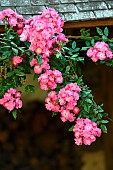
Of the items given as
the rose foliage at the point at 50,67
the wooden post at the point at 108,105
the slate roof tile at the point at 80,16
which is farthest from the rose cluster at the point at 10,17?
the wooden post at the point at 108,105

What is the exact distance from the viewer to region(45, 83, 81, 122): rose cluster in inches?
113

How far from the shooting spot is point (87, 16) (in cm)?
348

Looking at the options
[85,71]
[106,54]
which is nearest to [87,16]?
[106,54]

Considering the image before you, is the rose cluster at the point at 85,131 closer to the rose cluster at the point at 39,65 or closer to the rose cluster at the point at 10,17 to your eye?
the rose cluster at the point at 39,65

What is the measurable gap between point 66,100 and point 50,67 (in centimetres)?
32

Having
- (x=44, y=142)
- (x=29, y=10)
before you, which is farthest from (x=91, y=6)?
(x=44, y=142)

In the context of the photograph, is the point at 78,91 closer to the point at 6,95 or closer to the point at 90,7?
the point at 6,95

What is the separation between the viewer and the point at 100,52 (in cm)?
304

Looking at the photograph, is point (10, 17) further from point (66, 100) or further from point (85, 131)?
point (85, 131)

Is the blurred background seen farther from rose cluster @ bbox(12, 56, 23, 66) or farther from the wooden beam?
rose cluster @ bbox(12, 56, 23, 66)

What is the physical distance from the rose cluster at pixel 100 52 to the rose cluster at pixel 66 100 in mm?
272

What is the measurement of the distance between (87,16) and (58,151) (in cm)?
237

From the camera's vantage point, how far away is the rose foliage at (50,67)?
2885mm

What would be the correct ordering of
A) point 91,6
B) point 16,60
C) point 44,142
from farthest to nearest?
1. point 44,142
2. point 91,6
3. point 16,60
